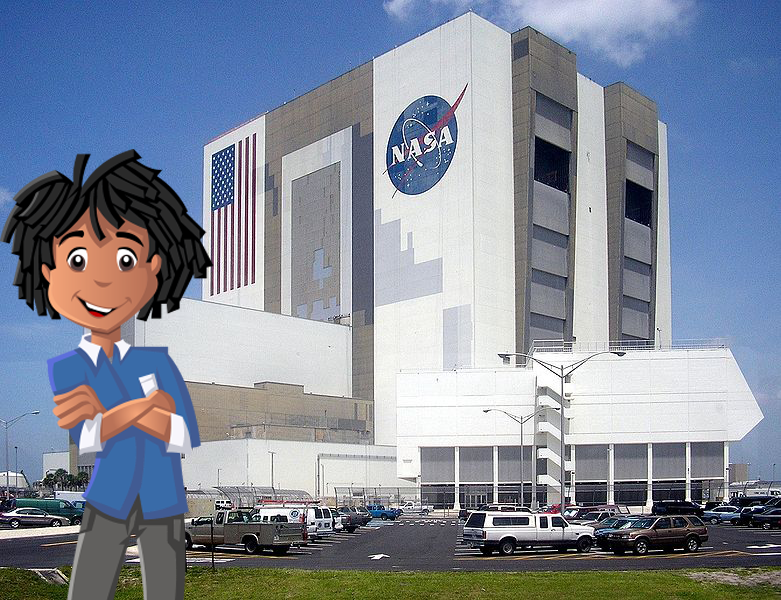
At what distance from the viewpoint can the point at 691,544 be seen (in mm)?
42281

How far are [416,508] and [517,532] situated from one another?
65.2 metres

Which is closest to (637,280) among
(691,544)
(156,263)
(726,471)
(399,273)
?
(399,273)

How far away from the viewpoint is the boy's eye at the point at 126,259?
10.6 metres

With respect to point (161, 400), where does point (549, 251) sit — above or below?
above

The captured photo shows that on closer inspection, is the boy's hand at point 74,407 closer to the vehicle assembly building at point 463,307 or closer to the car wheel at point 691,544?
the car wheel at point 691,544

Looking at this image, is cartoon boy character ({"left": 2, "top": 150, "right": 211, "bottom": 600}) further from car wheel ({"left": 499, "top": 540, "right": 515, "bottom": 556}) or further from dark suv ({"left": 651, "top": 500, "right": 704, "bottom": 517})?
dark suv ({"left": 651, "top": 500, "right": 704, "bottom": 517})

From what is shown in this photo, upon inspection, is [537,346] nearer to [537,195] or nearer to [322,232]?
[537,195]

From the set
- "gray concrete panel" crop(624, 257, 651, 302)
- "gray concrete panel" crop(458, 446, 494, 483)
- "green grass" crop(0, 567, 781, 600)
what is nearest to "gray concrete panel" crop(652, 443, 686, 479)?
"gray concrete panel" crop(458, 446, 494, 483)

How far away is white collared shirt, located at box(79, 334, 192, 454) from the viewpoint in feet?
33.8

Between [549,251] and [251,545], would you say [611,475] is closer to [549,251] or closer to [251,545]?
[549,251]

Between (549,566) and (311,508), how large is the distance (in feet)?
76.4

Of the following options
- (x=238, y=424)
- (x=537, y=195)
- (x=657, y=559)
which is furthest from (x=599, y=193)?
(x=657, y=559)

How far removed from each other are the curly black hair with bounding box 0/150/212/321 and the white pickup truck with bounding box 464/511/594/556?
108ft

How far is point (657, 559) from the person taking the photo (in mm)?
38156
